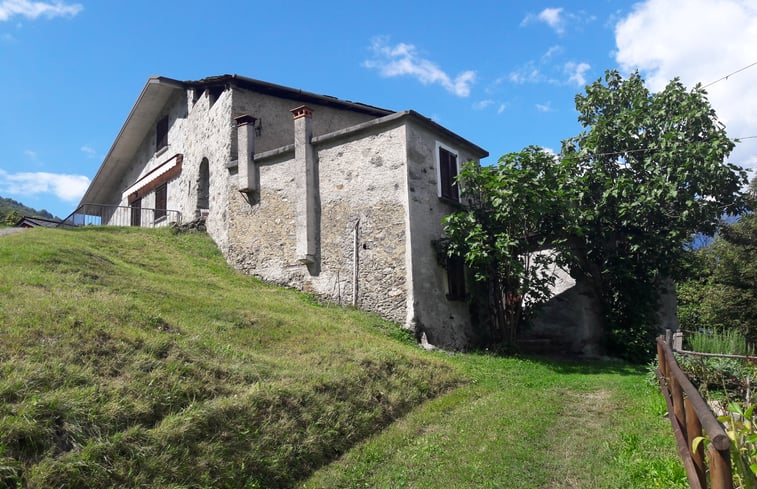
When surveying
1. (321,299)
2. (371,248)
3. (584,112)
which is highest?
(584,112)

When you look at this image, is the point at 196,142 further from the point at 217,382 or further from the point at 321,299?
the point at 217,382

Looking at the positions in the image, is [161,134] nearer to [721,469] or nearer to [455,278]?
[455,278]

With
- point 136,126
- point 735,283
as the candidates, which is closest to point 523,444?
point 735,283

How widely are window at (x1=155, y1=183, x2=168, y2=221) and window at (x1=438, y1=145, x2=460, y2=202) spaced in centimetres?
1154

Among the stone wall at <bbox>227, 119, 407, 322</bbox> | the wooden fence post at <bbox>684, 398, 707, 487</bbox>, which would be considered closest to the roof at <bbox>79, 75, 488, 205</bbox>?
the stone wall at <bbox>227, 119, 407, 322</bbox>

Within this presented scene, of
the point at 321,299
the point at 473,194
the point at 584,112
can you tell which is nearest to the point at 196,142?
the point at 321,299

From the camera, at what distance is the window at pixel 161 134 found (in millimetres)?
21812

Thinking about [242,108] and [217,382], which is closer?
[217,382]

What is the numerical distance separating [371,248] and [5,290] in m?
7.20

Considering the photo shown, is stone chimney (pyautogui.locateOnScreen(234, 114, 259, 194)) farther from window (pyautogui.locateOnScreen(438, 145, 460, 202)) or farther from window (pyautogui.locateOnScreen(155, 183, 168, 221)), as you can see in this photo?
window (pyautogui.locateOnScreen(155, 183, 168, 221))

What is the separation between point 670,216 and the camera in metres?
13.8

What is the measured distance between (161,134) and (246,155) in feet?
28.4

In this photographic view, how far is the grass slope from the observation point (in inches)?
173

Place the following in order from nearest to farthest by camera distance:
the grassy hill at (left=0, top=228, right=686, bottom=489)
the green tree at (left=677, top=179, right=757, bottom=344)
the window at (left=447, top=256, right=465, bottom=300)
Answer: the grassy hill at (left=0, top=228, right=686, bottom=489), the window at (left=447, top=256, right=465, bottom=300), the green tree at (left=677, top=179, right=757, bottom=344)
